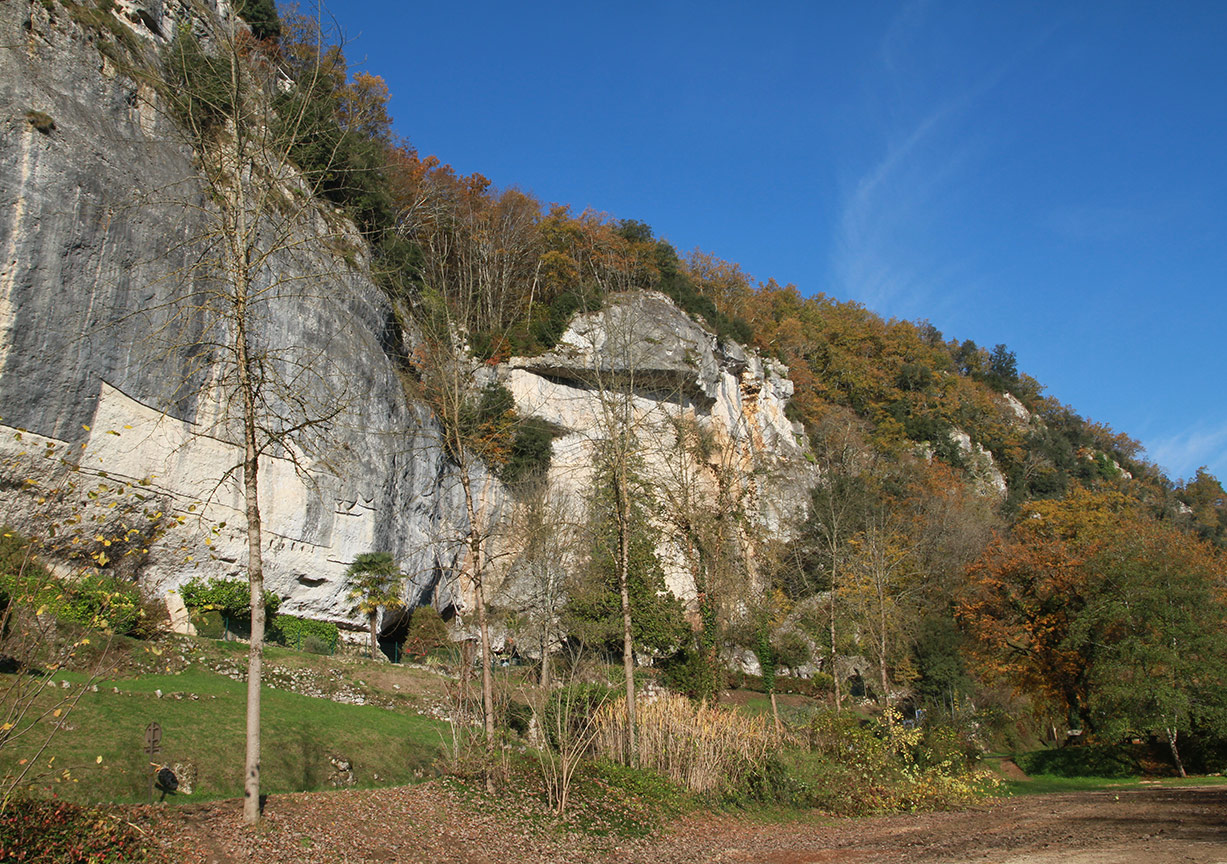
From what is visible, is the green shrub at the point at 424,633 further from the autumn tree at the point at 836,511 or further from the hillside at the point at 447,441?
the autumn tree at the point at 836,511

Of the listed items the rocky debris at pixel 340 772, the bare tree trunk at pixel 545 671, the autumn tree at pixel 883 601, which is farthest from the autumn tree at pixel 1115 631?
the rocky debris at pixel 340 772

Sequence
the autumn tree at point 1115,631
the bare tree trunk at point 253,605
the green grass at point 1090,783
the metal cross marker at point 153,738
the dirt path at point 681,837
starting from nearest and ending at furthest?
the dirt path at point 681,837 → the bare tree trunk at point 253,605 → the metal cross marker at point 153,738 → the green grass at point 1090,783 → the autumn tree at point 1115,631

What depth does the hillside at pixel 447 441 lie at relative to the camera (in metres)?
11.2

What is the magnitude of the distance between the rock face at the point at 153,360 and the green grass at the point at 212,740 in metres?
2.78

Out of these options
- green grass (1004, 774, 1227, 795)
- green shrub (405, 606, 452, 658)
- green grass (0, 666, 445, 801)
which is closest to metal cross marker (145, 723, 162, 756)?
green grass (0, 666, 445, 801)

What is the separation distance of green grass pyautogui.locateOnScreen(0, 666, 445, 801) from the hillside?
7.42 feet

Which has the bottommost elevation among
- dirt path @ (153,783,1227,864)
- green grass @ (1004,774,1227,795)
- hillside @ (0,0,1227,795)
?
green grass @ (1004,774,1227,795)

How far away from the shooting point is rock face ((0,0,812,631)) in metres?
15.9

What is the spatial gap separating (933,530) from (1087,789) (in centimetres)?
2245

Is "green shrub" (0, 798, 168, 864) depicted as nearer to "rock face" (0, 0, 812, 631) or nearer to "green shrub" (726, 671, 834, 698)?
"rock face" (0, 0, 812, 631)

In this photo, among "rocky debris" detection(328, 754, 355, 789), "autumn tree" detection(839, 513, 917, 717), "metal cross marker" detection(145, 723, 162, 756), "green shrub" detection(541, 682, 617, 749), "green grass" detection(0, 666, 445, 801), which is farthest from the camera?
"autumn tree" detection(839, 513, 917, 717)

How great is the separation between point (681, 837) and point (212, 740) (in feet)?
22.0

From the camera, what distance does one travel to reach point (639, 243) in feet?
A: 137

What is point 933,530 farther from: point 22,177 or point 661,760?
point 22,177
